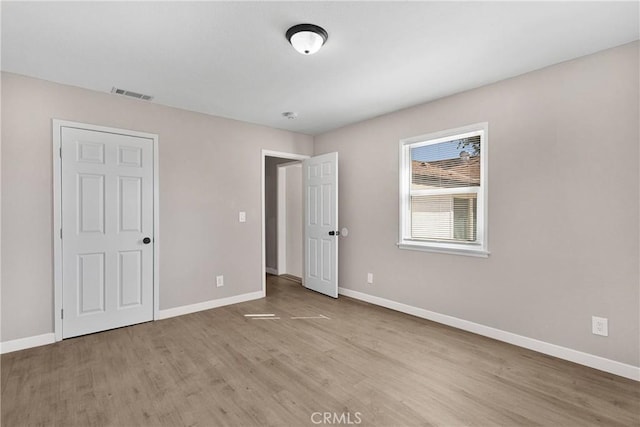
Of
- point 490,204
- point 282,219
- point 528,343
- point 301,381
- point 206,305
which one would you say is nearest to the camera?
point 301,381

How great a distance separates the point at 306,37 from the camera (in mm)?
2143

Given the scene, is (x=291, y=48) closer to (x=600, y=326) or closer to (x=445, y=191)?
(x=445, y=191)

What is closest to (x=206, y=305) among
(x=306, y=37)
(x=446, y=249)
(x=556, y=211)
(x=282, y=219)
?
(x=282, y=219)

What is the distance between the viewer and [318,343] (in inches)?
117

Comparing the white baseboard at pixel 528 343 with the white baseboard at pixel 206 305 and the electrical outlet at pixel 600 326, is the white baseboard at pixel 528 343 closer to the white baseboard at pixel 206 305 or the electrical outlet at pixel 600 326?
the electrical outlet at pixel 600 326

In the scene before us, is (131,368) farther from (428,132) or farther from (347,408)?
(428,132)

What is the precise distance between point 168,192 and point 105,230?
2.47 feet

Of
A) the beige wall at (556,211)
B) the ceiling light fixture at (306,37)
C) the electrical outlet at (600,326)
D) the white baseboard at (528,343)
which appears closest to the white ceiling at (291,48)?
the ceiling light fixture at (306,37)

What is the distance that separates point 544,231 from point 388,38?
209cm

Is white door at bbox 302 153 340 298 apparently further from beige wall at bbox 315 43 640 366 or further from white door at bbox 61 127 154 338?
white door at bbox 61 127 154 338

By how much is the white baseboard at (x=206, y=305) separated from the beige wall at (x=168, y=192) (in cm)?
7

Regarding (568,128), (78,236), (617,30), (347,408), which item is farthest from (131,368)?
(617,30)

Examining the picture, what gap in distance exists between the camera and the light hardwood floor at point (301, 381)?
192 cm

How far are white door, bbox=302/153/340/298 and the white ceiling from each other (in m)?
1.37
